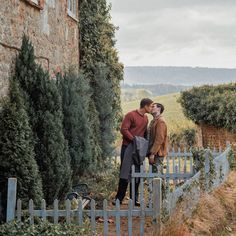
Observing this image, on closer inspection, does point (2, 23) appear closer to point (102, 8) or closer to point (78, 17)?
point (78, 17)

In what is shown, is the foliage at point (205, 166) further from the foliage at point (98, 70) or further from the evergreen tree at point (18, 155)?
the evergreen tree at point (18, 155)

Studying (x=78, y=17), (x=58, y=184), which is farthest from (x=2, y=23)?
(x=78, y=17)

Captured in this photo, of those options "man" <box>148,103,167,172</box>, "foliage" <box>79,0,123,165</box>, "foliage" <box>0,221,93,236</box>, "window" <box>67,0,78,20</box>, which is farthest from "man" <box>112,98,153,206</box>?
"window" <box>67,0,78,20</box>

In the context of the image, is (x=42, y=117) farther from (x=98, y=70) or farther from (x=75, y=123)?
(x=98, y=70)

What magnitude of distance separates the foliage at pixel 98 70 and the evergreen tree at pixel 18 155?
4765mm

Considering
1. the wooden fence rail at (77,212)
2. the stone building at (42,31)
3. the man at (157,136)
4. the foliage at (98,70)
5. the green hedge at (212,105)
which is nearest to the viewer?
the wooden fence rail at (77,212)

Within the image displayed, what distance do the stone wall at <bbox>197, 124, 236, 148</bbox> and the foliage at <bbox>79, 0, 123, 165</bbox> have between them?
7715 millimetres

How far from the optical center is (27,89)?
8016 mm

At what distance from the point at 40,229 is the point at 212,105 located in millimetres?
15135

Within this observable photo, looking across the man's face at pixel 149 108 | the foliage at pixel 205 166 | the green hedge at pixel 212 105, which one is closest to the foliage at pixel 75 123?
the man's face at pixel 149 108

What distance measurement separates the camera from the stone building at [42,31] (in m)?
7.51

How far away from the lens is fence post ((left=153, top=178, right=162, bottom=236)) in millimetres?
6320

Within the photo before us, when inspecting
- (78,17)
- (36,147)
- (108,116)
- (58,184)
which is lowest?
(58,184)

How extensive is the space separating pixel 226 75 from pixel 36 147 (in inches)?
4886
